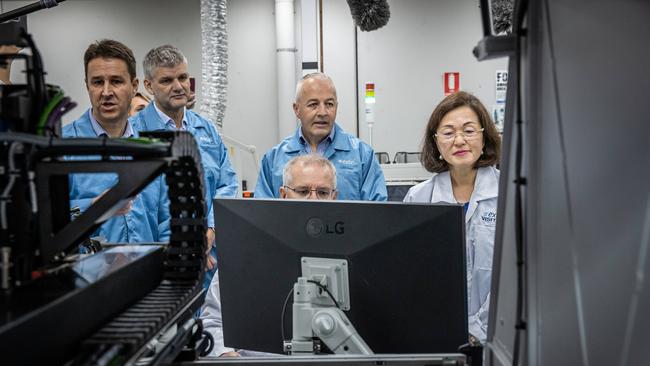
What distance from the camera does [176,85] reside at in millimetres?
2477

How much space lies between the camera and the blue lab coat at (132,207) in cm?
197

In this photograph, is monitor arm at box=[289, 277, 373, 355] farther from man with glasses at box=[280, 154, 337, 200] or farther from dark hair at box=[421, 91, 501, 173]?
dark hair at box=[421, 91, 501, 173]

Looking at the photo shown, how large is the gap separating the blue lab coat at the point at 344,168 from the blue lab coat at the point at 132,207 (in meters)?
0.44

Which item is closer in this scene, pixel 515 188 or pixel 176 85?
pixel 515 188

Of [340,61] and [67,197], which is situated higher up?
[340,61]

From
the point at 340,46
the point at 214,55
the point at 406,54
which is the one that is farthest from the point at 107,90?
the point at 406,54

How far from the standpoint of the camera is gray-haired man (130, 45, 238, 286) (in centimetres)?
247

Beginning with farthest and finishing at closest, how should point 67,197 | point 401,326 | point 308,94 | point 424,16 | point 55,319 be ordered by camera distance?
point 424,16
point 308,94
point 401,326
point 67,197
point 55,319

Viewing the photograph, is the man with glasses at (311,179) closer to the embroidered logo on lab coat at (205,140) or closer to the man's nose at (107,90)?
the man's nose at (107,90)

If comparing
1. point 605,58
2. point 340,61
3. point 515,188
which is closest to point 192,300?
point 515,188

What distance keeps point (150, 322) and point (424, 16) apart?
179 inches

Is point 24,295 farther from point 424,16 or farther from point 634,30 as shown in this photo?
point 424,16

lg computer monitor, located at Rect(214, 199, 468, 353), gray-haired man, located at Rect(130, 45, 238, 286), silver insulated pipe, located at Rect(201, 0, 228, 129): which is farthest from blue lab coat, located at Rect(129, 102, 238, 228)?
lg computer monitor, located at Rect(214, 199, 468, 353)

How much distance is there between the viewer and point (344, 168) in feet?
8.14
